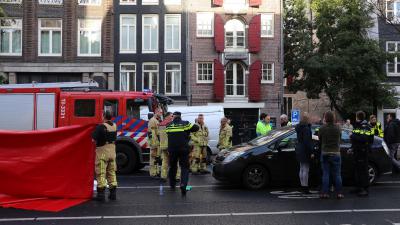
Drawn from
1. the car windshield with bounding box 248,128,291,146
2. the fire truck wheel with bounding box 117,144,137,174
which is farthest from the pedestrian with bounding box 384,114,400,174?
the fire truck wheel with bounding box 117,144,137,174

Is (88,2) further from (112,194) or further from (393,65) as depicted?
(112,194)

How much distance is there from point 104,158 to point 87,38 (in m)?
23.9

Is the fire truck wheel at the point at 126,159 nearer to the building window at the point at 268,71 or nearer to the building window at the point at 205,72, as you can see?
the building window at the point at 205,72

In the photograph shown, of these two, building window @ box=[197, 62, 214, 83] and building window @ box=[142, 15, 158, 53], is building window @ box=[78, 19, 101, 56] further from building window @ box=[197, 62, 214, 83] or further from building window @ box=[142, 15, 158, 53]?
building window @ box=[197, 62, 214, 83]

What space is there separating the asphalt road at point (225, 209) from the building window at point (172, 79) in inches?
855

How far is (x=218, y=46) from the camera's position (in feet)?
108

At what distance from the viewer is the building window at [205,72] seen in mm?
33156

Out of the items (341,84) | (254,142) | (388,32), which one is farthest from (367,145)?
(388,32)

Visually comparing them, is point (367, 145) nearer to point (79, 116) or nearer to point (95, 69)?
point (79, 116)

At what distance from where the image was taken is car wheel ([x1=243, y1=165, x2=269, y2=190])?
37.6ft

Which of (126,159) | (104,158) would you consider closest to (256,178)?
(104,158)

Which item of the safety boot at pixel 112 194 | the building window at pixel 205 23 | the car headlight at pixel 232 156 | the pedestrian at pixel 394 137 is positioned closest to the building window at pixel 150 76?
the building window at pixel 205 23

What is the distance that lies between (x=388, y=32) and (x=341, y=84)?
7.19 meters

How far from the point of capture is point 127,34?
33125mm
